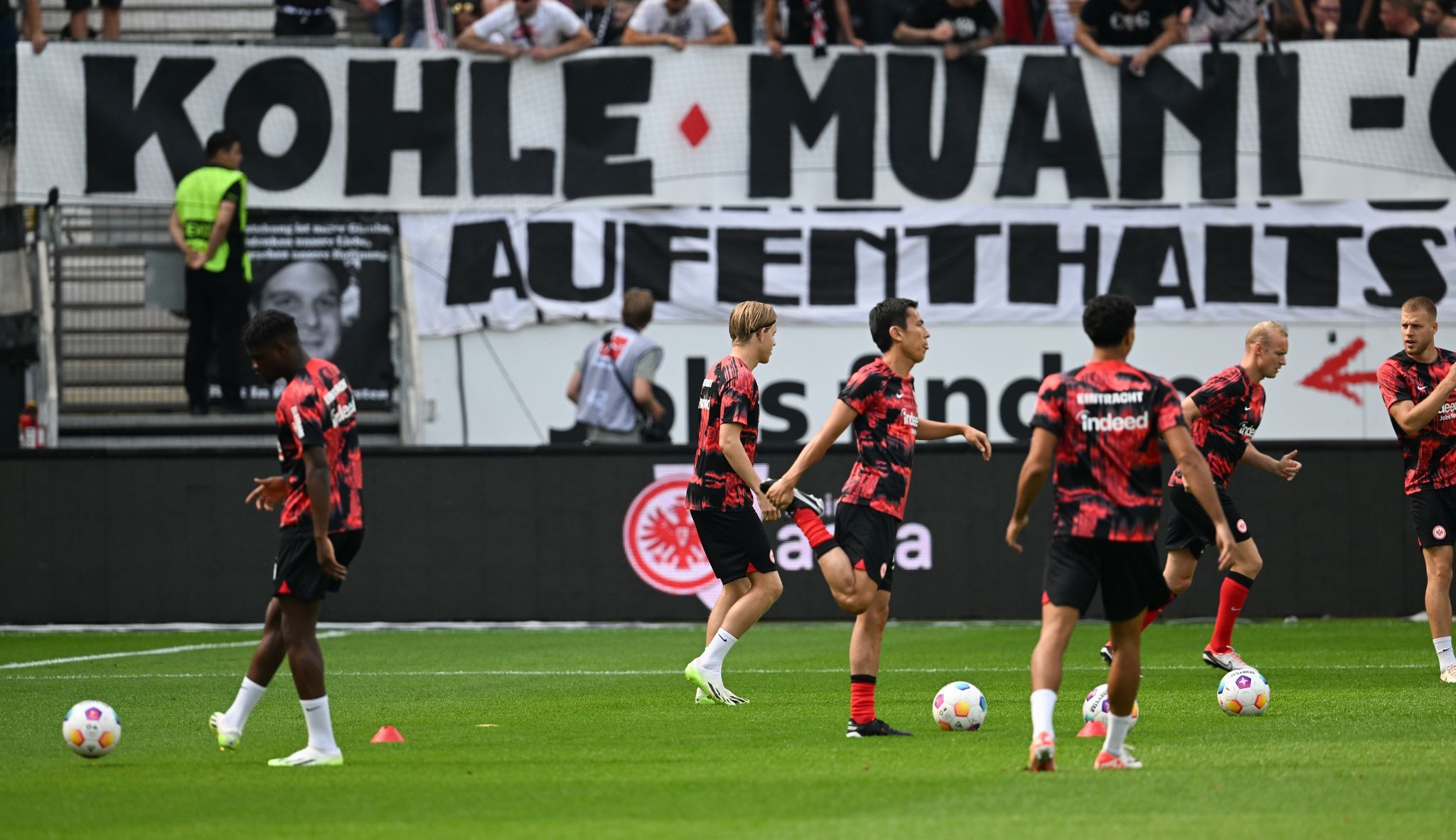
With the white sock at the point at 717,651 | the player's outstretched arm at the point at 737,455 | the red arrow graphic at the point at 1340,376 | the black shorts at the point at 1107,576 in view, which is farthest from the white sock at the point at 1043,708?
the red arrow graphic at the point at 1340,376

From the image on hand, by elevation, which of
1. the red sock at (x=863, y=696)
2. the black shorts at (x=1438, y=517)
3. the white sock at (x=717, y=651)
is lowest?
the white sock at (x=717, y=651)

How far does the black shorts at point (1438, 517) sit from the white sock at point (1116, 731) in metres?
5.08

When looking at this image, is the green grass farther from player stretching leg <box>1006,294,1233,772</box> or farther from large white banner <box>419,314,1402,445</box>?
large white banner <box>419,314,1402,445</box>

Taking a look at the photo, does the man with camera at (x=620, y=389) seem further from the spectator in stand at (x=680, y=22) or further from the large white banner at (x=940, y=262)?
the spectator in stand at (x=680, y=22)

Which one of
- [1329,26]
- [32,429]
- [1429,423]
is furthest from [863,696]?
[1329,26]

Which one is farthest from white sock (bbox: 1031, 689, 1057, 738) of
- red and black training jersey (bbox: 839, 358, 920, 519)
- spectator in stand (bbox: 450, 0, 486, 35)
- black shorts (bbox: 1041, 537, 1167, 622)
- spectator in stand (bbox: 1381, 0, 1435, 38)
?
spectator in stand (bbox: 1381, 0, 1435, 38)

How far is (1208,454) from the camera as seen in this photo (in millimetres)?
11727

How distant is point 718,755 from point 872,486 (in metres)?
1.56

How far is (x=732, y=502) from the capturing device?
10641 mm

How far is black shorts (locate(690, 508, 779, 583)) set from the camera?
10672 mm

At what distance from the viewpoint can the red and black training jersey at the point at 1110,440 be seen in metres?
7.28

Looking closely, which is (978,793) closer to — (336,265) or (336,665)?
(336,665)

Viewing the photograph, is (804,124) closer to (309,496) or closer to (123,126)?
(123,126)

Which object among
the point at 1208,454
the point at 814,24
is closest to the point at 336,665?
the point at 1208,454
